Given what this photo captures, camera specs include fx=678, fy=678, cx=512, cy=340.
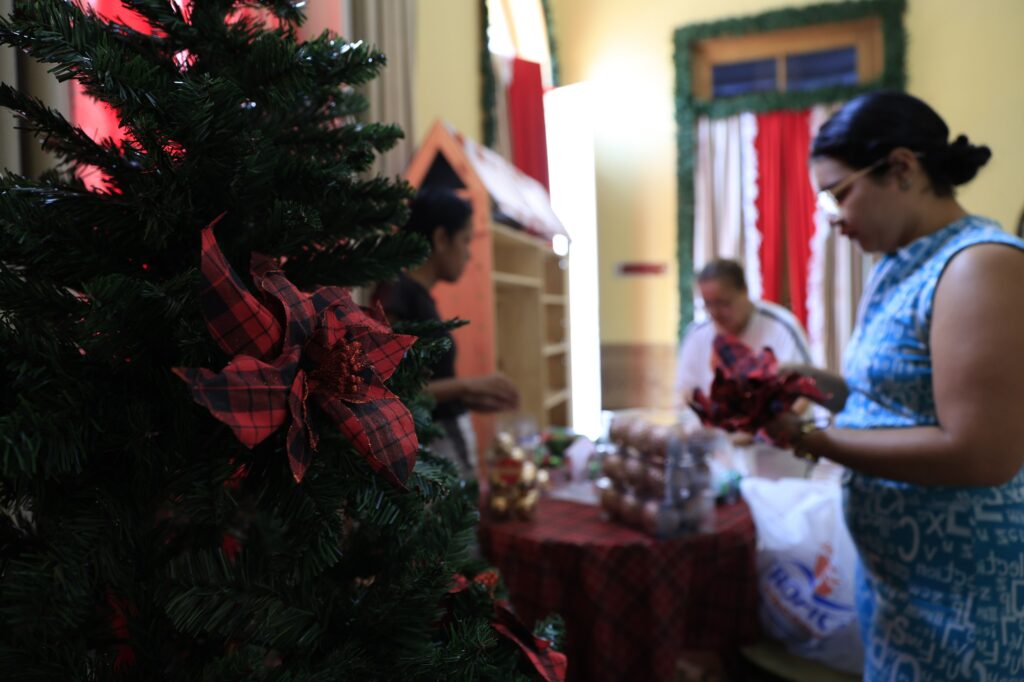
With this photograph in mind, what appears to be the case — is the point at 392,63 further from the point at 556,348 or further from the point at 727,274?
the point at 556,348

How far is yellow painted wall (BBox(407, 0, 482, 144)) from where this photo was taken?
3.65m

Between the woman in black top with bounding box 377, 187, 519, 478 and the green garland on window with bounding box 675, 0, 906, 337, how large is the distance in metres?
3.68

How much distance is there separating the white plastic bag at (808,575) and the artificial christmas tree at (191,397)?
65.3 inches

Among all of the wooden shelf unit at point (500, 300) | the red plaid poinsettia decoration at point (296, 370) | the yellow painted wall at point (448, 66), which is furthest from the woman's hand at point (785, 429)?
the yellow painted wall at point (448, 66)

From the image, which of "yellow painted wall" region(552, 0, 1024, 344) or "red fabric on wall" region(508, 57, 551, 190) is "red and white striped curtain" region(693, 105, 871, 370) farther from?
"red fabric on wall" region(508, 57, 551, 190)

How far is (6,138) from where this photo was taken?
1.00 m

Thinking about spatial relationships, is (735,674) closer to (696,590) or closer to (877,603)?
(696,590)

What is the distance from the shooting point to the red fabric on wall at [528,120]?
479 cm

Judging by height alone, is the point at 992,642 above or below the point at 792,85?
below

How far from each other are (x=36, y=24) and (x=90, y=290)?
230mm

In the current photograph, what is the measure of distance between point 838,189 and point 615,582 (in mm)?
1142

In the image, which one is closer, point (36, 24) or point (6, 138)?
point (36, 24)

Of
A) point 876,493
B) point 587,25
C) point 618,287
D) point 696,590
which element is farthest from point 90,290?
point 587,25

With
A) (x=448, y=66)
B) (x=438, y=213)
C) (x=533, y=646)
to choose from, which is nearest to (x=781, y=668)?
(x=533, y=646)
